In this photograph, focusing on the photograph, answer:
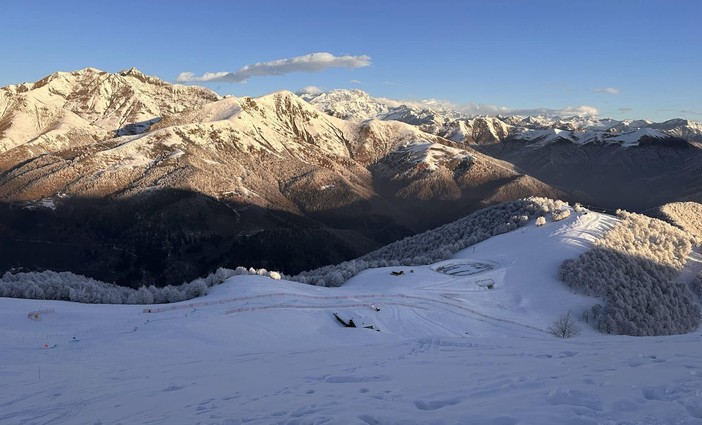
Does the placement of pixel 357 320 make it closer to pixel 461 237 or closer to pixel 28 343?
pixel 28 343

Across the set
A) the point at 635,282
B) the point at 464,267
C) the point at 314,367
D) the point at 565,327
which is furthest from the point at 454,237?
the point at 314,367

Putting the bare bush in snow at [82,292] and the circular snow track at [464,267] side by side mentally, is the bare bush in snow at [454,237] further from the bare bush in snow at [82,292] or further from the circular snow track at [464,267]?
the bare bush in snow at [82,292]

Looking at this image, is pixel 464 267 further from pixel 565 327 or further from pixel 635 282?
pixel 565 327

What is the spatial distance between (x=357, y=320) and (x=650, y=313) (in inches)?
2246

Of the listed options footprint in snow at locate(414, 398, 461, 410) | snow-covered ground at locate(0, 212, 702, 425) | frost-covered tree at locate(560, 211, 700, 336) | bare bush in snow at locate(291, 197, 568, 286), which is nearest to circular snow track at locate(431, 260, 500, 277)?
bare bush in snow at locate(291, 197, 568, 286)

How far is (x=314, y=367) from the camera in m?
26.4

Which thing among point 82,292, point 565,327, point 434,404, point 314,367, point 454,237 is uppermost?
point 434,404

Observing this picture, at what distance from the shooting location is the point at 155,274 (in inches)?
7392

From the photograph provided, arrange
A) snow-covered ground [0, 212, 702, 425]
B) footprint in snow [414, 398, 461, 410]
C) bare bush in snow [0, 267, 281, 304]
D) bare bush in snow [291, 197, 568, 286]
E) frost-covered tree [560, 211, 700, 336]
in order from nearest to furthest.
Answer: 1. snow-covered ground [0, 212, 702, 425]
2. footprint in snow [414, 398, 461, 410]
3. bare bush in snow [0, 267, 281, 304]
4. frost-covered tree [560, 211, 700, 336]
5. bare bush in snow [291, 197, 568, 286]

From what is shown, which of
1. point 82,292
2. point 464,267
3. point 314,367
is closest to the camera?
point 314,367

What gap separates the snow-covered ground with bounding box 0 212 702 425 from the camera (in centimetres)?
1525

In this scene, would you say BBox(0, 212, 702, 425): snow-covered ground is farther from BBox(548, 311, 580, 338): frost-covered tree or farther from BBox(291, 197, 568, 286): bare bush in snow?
BBox(291, 197, 568, 286): bare bush in snow

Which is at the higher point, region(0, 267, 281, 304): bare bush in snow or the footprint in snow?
the footprint in snow

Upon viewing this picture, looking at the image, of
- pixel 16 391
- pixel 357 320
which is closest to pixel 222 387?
pixel 16 391
